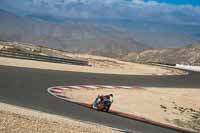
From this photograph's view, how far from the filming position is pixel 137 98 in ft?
83.9

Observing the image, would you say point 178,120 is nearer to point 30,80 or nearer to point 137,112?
point 137,112

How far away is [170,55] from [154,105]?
162 meters

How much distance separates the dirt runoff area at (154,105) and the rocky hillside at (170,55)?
127422 millimetres

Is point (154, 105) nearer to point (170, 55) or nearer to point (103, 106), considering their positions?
point (103, 106)

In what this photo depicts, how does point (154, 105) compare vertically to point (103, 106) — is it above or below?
below

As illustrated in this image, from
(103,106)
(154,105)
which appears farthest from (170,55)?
(103,106)

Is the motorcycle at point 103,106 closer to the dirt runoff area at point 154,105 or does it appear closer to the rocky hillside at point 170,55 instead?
the dirt runoff area at point 154,105

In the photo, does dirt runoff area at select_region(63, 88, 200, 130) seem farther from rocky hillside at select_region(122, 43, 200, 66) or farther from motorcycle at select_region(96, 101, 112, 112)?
rocky hillside at select_region(122, 43, 200, 66)

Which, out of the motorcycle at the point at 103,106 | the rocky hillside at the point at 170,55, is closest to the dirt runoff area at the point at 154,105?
the motorcycle at the point at 103,106

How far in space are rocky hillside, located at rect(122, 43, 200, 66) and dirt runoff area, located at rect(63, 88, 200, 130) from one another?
127422 millimetres

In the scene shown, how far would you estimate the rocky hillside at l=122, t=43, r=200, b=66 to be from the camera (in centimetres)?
16250

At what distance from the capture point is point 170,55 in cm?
18388

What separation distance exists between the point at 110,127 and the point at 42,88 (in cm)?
896

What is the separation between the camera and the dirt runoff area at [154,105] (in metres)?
20.6
